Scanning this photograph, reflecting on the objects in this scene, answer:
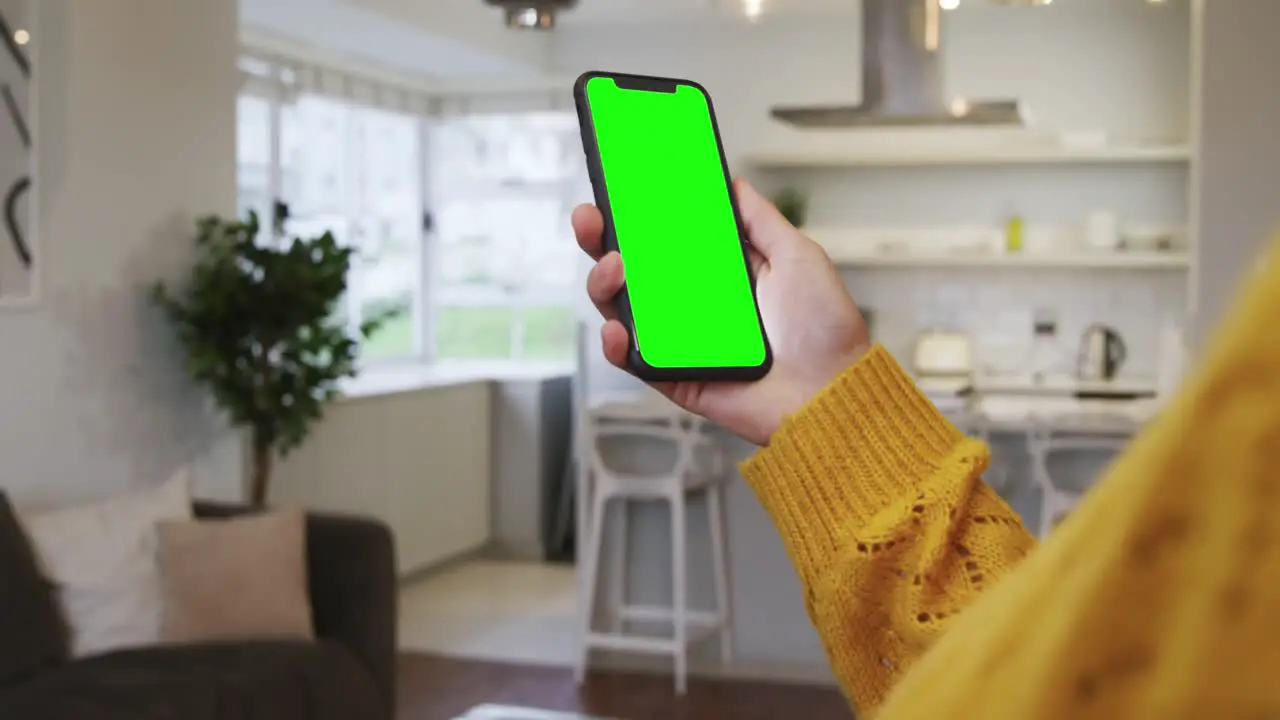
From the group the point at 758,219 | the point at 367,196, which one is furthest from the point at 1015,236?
the point at 758,219

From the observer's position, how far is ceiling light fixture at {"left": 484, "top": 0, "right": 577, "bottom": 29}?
432 centimetres

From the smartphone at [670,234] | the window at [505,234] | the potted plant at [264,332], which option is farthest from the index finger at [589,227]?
the window at [505,234]

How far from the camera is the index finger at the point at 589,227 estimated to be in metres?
0.92

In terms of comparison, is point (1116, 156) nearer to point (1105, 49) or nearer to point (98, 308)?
point (1105, 49)

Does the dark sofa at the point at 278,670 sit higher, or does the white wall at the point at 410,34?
the white wall at the point at 410,34

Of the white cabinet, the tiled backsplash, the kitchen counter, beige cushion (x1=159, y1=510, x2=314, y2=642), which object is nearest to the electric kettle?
the tiled backsplash

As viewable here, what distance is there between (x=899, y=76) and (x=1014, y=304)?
1622 millimetres

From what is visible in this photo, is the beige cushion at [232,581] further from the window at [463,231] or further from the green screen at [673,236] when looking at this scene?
the window at [463,231]

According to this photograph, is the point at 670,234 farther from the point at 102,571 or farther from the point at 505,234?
the point at 505,234

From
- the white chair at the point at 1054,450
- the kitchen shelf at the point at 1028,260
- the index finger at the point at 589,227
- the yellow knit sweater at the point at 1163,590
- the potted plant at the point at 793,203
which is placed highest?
the potted plant at the point at 793,203

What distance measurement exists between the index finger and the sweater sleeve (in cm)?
19

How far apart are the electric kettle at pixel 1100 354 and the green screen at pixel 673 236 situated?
5536mm

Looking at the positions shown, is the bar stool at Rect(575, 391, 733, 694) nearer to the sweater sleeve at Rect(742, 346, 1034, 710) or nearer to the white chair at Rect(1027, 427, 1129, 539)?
the white chair at Rect(1027, 427, 1129, 539)

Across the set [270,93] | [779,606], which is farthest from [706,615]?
[270,93]
